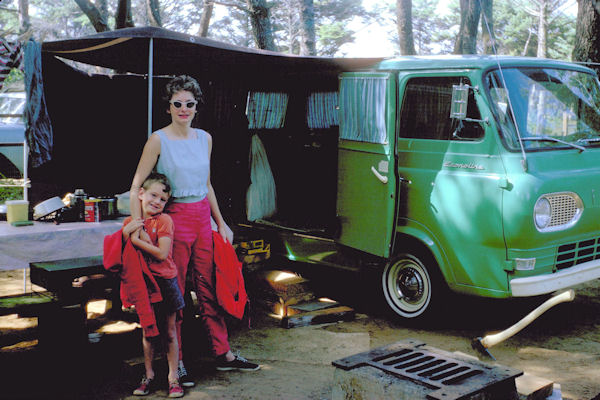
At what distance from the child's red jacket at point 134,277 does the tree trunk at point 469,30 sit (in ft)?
38.6

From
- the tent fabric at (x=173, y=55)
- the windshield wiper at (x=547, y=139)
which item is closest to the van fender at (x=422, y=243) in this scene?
the windshield wiper at (x=547, y=139)

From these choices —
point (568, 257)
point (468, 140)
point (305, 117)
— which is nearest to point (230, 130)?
point (305, 117)

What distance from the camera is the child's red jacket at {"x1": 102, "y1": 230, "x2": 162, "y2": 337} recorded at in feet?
14.0

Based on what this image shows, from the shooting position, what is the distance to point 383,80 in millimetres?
5980

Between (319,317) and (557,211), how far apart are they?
7.65 feet

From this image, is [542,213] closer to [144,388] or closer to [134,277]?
[134,277]

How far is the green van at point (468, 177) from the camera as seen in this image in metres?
5.39

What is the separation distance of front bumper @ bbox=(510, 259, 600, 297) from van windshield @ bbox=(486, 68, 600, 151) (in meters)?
1.06

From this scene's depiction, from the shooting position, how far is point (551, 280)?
5.39m

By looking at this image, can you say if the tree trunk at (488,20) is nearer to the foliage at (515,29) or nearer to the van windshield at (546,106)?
the van windshield at (546,106)

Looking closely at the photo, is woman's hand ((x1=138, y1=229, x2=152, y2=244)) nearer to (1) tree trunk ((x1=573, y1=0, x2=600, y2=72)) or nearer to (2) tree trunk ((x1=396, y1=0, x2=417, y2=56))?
(1) tree trunk ((x1=573, y1=0, x2=600, y2=72))

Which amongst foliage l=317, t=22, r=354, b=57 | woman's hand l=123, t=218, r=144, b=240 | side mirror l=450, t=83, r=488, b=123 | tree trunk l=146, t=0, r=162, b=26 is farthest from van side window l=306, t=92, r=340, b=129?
foliage l=317, t=22, r=354, b=57

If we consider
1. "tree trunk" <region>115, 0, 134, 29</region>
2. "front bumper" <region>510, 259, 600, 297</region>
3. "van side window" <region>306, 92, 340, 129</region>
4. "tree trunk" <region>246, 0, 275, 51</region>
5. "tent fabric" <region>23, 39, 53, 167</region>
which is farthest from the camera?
"tree trunk" <region>246, 0, 275, 51</region>

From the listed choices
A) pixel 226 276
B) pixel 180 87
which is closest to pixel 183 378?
pixel 226 276
